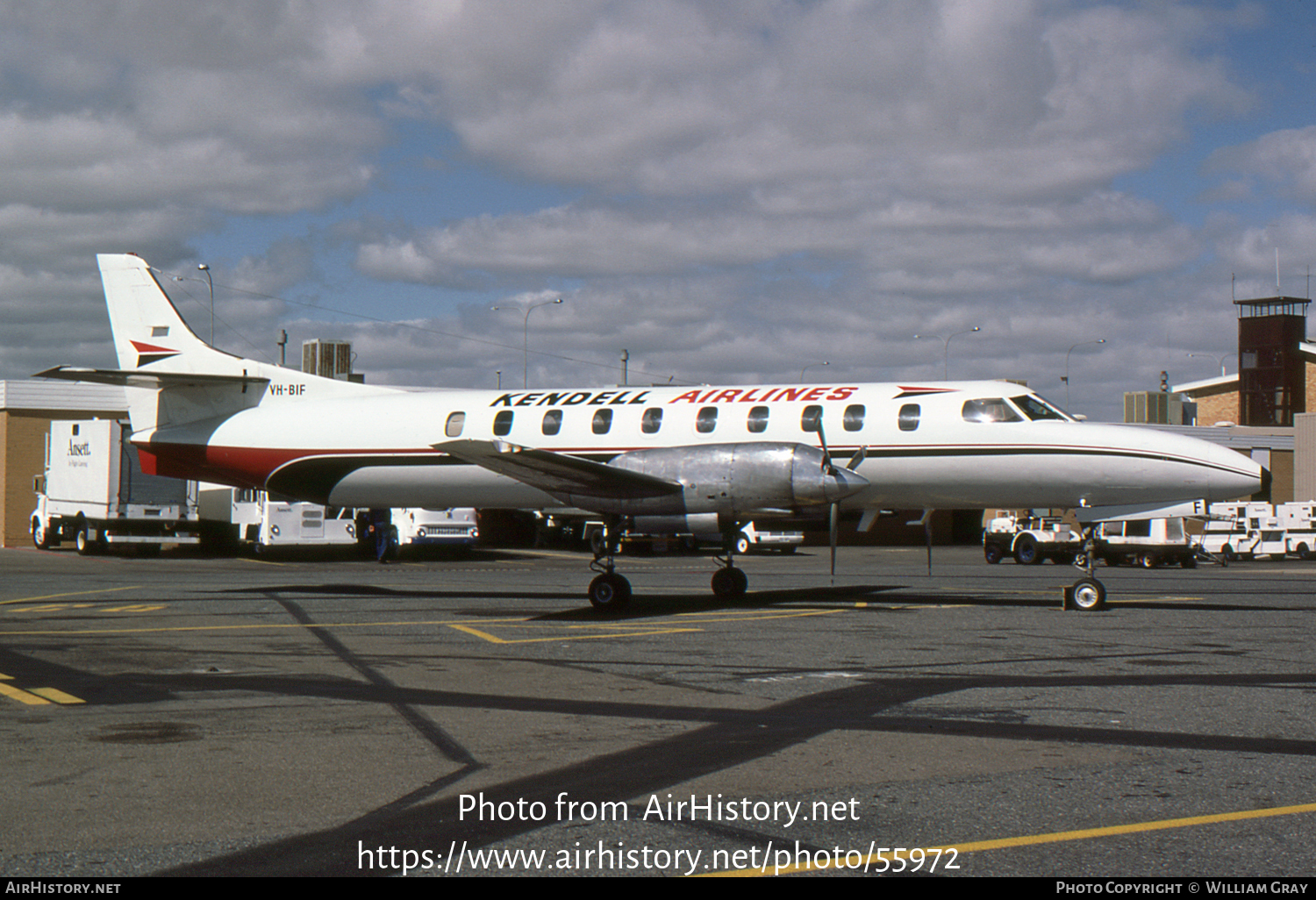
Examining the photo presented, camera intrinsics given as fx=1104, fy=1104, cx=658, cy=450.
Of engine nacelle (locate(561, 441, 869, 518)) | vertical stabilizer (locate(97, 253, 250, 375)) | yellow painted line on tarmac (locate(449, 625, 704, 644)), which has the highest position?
vertical stabilizer (locate(97, 253, 250, 375))

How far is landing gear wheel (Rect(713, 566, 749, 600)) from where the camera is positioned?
21.0m

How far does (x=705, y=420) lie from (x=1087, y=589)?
23.5ft

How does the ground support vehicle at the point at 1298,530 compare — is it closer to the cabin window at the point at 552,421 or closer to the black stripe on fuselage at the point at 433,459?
the black stripe on fuselage at the point at 433,459

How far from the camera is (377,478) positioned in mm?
21672

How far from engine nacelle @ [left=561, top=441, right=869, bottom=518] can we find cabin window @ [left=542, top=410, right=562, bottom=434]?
8.77 feet

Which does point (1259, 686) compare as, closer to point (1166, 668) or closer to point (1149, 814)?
point (1166, 668)

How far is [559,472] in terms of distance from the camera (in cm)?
1794

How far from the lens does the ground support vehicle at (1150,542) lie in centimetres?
3778

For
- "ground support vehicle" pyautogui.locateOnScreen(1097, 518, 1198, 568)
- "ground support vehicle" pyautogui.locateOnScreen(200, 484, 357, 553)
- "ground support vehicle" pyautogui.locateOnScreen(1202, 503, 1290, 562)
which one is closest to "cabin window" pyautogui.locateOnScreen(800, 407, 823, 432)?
"ground support vehicle" pyautogui.locateOnScreen(200, 484, 357, 553)

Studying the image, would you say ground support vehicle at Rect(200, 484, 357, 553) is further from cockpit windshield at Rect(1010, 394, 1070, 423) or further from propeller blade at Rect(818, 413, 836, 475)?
cockpit windshield at Rect(1010, 394, 1070, 423)

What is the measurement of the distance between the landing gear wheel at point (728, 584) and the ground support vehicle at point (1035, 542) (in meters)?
21.5
